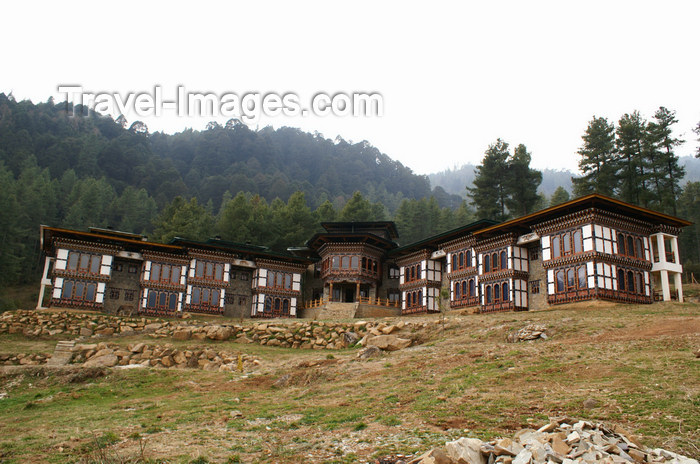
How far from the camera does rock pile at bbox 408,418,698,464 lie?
1016 centimetres

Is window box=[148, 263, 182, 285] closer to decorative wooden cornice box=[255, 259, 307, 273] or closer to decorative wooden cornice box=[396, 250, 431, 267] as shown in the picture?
decorative wooden cornice box=[255, 259, 307, 273]

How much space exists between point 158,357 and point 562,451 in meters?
30.1

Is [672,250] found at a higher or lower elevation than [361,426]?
higher

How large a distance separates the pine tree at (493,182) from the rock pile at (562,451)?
6087cm

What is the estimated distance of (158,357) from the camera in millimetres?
34781

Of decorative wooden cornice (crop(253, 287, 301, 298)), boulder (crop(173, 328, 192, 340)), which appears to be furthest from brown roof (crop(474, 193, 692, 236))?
boulder (crop(173, 328, 192, 340))

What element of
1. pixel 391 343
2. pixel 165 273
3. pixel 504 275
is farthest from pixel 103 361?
pixel 504 275

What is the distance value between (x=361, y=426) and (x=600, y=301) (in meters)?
29.5

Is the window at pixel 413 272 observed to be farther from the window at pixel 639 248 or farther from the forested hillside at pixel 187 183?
the window at pixel 639 248

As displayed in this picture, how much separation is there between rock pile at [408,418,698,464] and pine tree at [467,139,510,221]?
60.9 m

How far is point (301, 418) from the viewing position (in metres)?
17.8

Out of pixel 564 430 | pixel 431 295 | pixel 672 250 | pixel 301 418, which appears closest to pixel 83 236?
pixel 431 295

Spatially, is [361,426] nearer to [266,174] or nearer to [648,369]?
[648,369]

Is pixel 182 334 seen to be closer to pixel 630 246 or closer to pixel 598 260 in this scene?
pixel 598 260
